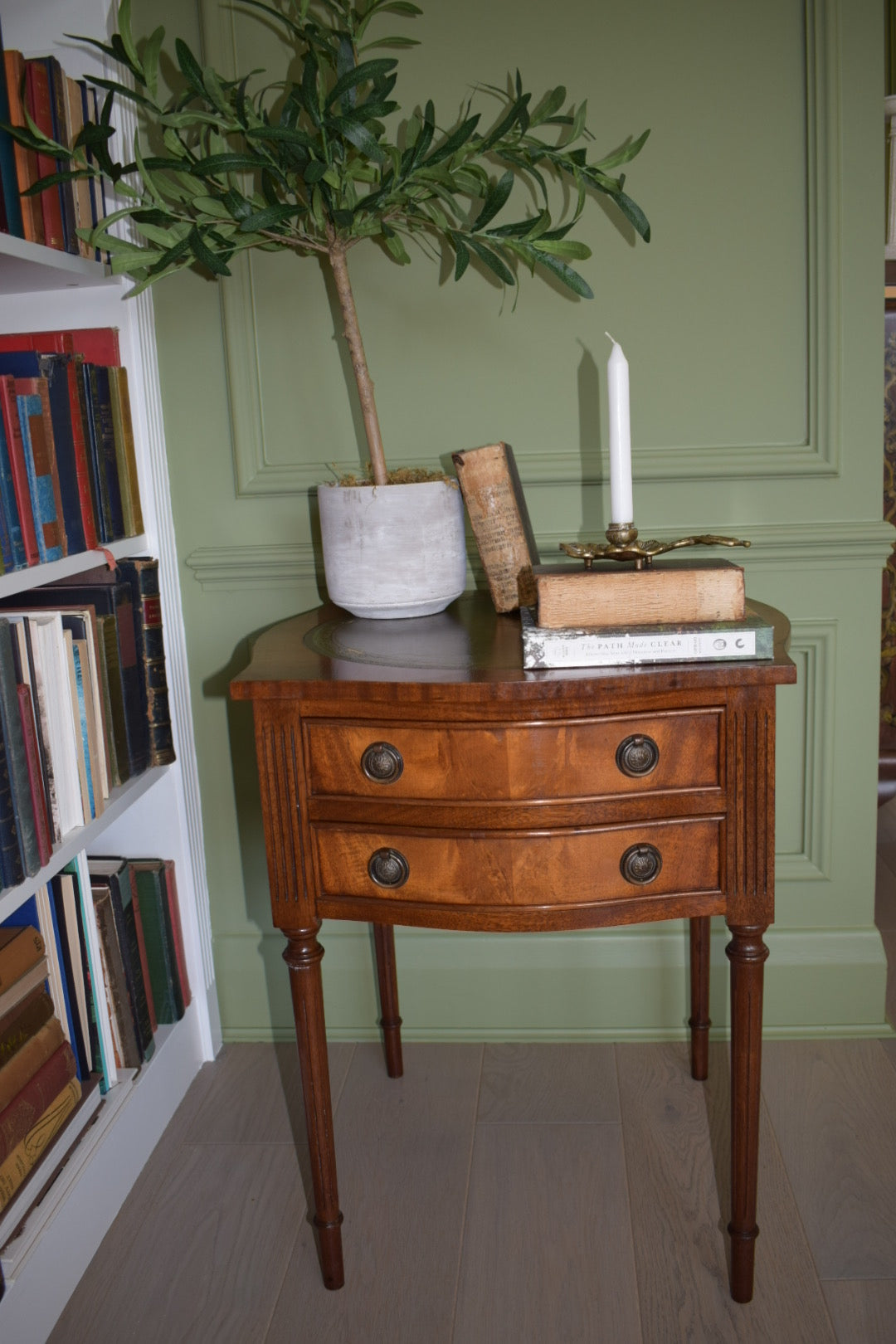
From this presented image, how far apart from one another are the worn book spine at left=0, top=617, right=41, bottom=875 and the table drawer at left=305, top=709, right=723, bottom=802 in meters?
0.39

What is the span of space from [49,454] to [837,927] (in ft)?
4.85

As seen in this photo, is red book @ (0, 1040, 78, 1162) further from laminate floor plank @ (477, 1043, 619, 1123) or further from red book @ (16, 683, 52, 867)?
laminate floor plank @ (477, 1043, 619, 1123)

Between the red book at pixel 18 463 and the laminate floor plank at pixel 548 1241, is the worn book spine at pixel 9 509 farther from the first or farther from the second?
the laminate floor plank at pixel 548 1241

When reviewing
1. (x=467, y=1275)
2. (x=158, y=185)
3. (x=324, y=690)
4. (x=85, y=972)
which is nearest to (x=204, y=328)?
(x=158, y=185)

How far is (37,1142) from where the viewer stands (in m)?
1.50

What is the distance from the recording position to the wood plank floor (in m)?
1.42

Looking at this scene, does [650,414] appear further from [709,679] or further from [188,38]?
[188,38]

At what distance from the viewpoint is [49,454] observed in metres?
1.53

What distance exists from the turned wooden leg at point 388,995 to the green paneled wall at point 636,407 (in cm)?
11

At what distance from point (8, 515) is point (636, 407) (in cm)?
97

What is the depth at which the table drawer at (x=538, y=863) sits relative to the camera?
129 centimetres

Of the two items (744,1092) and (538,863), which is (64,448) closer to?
Answer: (538,863)

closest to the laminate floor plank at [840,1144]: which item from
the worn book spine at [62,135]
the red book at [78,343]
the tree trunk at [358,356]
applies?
the tree trunk at [358,356]

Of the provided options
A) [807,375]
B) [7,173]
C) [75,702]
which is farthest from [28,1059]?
[807,375]
